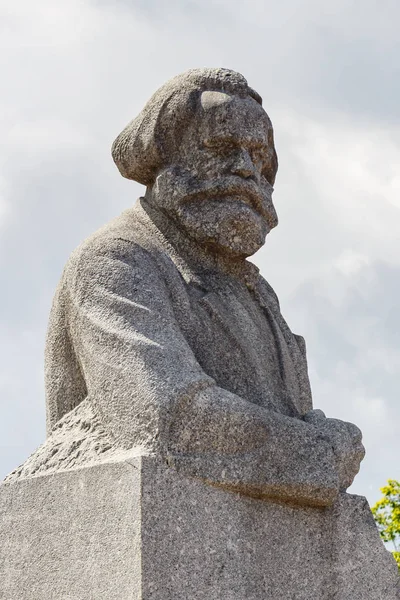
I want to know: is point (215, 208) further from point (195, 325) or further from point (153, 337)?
point (153, 337)

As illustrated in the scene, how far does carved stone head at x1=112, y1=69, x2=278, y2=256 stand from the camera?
20.8ft

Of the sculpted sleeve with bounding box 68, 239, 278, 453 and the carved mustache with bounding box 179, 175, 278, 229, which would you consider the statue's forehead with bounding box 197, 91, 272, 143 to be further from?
the sculpted sleeve with bounding box 68, 239, 278, 453

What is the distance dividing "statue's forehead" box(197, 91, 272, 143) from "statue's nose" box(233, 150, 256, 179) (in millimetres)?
106

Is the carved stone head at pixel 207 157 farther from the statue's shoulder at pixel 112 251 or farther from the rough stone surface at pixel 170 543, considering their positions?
the rough stone surface at pixel 170 543

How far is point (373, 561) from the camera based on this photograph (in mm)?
5879

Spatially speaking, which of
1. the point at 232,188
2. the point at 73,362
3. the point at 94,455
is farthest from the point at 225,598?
the point at 232,188

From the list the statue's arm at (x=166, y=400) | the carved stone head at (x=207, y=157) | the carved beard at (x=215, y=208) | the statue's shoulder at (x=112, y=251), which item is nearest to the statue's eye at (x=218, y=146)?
the carved stone head at (x=207, y=157)

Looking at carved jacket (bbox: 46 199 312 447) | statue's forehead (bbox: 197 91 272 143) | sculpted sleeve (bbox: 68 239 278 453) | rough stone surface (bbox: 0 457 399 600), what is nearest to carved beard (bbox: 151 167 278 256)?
carved jacket (bbox: 46 199 312 447)

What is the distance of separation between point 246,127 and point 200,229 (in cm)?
65

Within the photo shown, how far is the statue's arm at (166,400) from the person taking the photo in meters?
5.43

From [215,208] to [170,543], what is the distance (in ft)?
6.40

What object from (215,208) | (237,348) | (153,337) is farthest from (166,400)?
(215,208)

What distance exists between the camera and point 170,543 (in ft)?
17.0

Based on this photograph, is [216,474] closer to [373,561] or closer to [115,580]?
[115,580]
